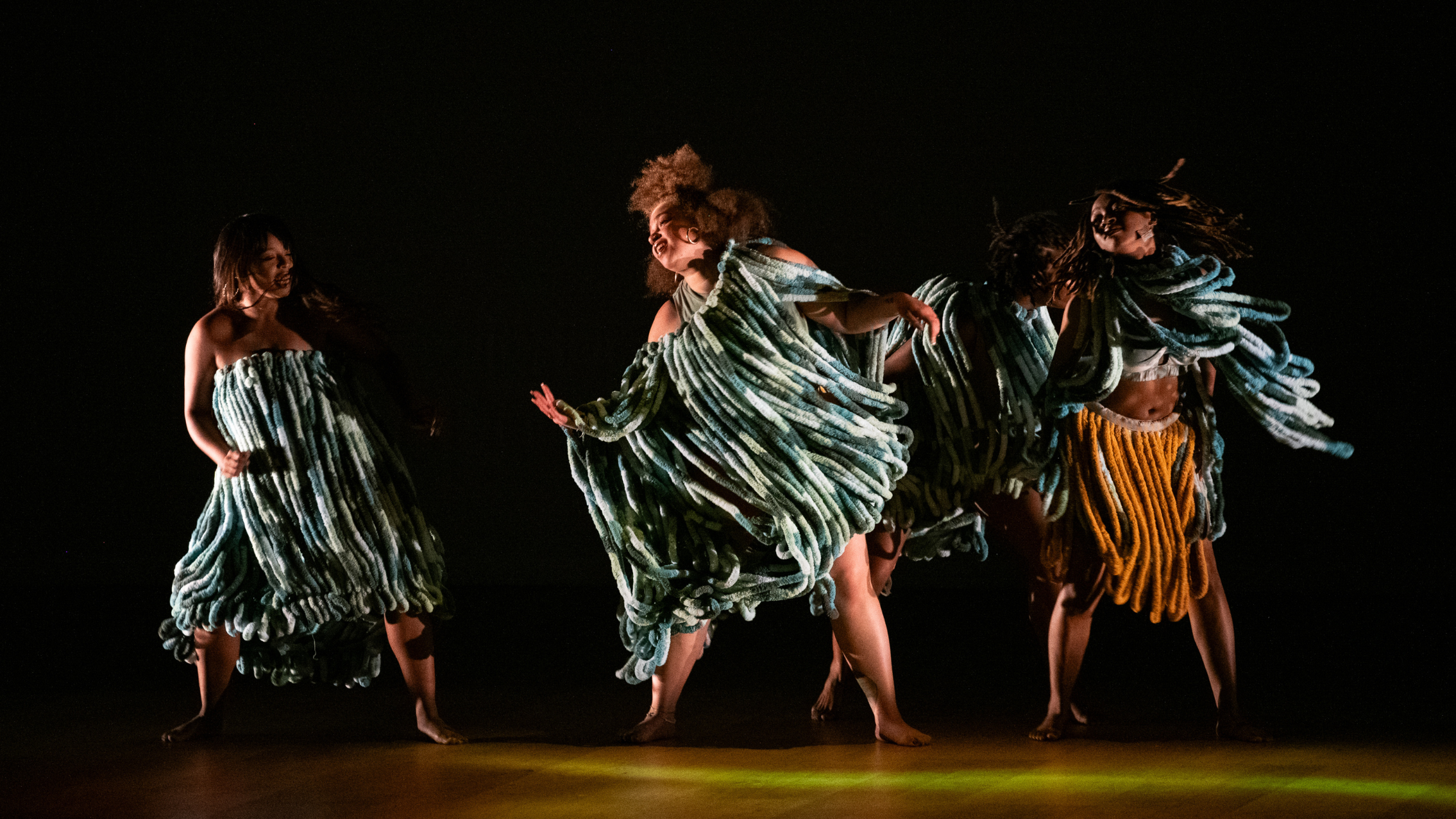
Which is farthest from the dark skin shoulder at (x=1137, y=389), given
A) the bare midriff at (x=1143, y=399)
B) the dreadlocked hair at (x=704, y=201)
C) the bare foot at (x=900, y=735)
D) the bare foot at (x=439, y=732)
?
the bare foot at (x=439, y=732)

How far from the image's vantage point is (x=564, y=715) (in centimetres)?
375

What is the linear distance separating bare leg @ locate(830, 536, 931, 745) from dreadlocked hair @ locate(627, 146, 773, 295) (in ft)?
2.32

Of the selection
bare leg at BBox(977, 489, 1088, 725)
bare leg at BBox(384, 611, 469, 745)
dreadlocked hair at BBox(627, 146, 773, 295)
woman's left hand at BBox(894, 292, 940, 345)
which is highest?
dreadlocked hair at BBox(627, 146, 773, 295)

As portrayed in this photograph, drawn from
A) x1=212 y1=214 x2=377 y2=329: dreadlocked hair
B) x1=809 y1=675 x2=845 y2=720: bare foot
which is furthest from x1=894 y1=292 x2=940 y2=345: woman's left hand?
x1=212 y1=214 x2=377 y2=329: dreadlocked hair

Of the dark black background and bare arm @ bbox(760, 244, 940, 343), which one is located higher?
the dark black background

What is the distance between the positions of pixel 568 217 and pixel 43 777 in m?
3.18

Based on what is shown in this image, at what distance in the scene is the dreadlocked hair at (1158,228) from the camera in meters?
3.30

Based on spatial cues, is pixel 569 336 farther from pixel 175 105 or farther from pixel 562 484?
pixel 175 105

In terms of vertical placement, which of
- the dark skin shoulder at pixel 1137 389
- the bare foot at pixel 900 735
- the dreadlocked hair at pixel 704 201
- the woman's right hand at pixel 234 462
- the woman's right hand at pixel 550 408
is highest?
the dreadlocked hair at pixel 704 201

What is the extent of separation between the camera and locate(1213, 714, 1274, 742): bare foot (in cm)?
323

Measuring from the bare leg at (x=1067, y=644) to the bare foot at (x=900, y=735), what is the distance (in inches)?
9.7

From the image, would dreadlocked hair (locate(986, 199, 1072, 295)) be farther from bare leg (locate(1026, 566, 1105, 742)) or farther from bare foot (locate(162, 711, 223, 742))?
bare foot (locate(162, 711, 223, 742))

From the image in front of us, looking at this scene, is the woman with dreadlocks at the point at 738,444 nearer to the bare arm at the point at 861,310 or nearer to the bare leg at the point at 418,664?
the bare arm at the point at 861,310

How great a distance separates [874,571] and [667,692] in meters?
0.57
